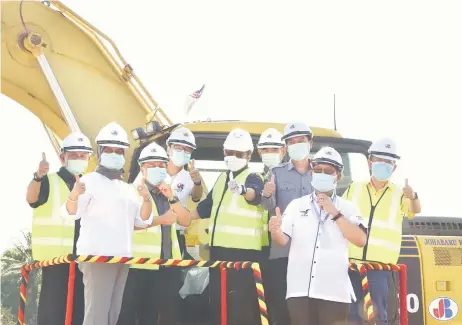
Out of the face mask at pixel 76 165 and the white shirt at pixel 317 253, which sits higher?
the face mask at pixel 76 165

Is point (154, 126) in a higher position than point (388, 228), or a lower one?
higher

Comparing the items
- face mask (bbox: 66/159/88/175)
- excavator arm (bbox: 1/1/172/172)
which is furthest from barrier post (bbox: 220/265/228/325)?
excavator arm (bbox: 1/1/172/172)

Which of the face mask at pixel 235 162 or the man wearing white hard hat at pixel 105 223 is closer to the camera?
the man wearing white hard hat at pixel 105 223

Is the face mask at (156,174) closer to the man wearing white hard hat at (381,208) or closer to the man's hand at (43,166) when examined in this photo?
the man's hand at (43,166)

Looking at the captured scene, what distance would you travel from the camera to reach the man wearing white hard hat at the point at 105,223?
186 inches

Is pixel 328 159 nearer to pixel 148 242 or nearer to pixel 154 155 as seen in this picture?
pixel 154 155

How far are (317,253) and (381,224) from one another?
819mm

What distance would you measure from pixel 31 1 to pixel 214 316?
431cm

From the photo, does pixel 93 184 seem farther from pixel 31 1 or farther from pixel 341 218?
pixel 31 1

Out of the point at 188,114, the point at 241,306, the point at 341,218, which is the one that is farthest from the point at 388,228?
A: the point at 188,114

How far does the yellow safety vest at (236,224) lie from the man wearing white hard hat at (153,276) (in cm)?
35

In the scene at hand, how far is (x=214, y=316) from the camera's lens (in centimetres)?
549

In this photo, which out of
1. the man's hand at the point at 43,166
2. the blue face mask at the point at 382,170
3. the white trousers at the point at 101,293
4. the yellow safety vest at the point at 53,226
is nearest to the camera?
the white trousers at the point at 101,293

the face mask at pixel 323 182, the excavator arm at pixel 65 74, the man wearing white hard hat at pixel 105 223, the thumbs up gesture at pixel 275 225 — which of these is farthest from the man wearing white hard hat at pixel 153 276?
the excavator arm at pixel 65 74
